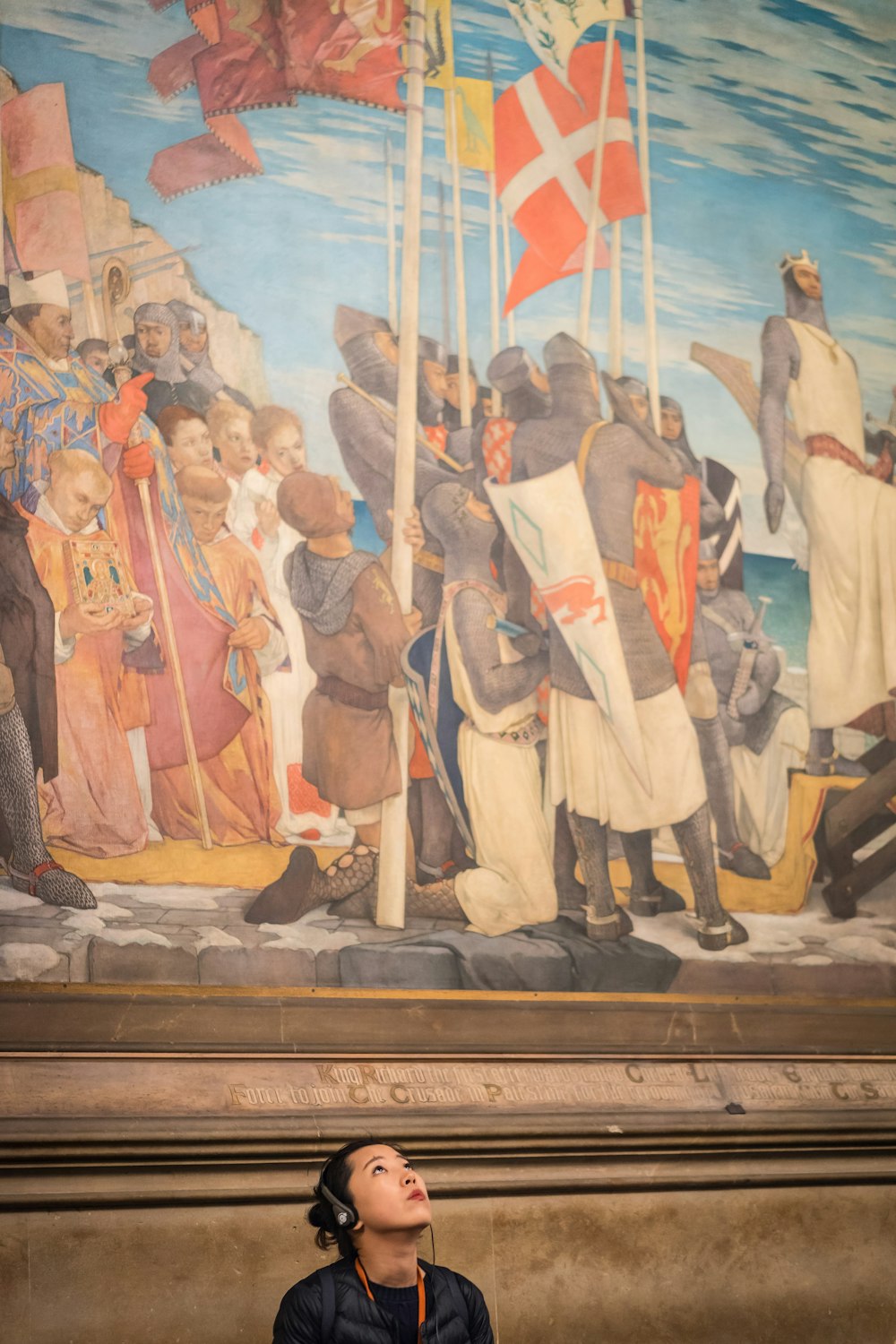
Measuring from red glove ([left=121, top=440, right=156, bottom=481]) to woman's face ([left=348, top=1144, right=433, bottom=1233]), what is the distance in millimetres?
3618

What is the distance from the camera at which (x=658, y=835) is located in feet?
23.7

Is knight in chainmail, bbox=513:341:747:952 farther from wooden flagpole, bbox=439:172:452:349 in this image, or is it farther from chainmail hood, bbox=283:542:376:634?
chainmail hood, bbox=283:542:376:634

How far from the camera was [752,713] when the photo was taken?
7.54 metres

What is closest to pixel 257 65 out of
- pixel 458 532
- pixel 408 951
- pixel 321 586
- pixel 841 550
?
pixel 458 532

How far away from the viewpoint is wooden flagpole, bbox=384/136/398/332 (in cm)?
733

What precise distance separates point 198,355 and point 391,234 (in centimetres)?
113

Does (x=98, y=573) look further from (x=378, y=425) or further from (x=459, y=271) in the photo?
(x=459, y=271)

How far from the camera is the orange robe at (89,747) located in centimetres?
636

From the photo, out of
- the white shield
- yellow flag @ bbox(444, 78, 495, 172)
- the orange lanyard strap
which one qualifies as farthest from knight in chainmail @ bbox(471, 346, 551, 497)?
the orange lanyard strap

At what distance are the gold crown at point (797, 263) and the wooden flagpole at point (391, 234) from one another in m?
2.07

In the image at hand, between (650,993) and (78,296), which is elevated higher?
(78,296)

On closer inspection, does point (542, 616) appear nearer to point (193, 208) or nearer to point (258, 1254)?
point (193, 208)

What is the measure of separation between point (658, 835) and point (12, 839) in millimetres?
2794

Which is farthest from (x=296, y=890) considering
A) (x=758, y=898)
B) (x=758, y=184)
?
(x=758, y=184)
